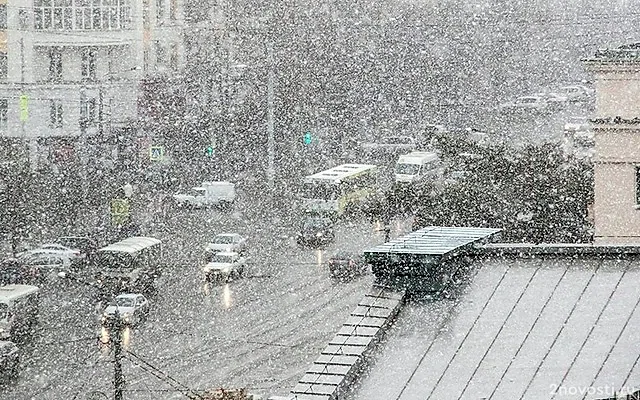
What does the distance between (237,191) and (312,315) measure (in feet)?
41.9

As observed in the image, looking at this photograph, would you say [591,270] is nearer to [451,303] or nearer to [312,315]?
[451,303]

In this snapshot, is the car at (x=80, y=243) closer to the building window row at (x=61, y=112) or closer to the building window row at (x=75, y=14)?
the building window row at (x=61, y=112)

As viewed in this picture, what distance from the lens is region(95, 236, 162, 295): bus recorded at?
69.3 feet

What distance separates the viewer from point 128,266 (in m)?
21.9

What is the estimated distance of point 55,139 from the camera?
33125 mm

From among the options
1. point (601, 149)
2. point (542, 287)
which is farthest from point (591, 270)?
point (601, 149)

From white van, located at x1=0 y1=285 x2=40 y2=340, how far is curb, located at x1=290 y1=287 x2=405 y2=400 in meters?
10.7

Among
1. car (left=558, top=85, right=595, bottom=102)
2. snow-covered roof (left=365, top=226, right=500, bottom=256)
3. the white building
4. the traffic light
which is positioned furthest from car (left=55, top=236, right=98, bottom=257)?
car (left=558, top=85, right=595, bottom=102)

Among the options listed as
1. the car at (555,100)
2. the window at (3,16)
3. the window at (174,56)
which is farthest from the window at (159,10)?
the car at (555,100)

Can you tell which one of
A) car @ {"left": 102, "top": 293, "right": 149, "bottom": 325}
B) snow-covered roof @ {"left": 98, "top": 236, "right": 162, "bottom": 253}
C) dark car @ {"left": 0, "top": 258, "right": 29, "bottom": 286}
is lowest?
car @ {"left": 102, "top": 293, "right": 149, "bottom": 325}

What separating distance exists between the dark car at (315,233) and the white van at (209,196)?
4.25m

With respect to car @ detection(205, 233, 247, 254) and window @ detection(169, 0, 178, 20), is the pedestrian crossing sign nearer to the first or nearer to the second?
window @ detection(169, 0, 178, 20)

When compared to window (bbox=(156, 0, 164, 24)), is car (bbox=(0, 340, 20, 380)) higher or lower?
lower

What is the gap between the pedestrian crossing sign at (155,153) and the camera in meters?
33.6
